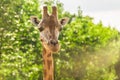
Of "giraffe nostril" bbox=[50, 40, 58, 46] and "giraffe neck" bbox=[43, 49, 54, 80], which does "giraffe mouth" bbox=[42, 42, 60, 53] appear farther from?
"giraffe neck" bbox=[43, 49, 54, 80]

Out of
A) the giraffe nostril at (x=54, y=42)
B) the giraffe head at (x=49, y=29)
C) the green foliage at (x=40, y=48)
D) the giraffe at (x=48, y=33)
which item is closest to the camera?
the giraffe nostril at (x=54, y=42)

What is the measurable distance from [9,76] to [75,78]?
10686 mm

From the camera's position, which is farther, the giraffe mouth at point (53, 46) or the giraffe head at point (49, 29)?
the giraffe head at point (49, 29)

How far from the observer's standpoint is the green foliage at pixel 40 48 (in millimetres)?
26672

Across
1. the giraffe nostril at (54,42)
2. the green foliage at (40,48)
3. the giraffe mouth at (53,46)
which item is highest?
the giraffe nostril at (54,42)

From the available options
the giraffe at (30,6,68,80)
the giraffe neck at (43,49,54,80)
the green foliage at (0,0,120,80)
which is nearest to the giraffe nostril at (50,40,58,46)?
the giraffe at (30,6,68,80)

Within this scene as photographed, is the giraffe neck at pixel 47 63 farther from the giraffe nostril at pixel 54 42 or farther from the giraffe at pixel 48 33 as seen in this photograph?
the giraffe nostril at pixel 54 42

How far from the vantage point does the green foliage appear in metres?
26.7

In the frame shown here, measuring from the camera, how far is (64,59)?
1286 inches

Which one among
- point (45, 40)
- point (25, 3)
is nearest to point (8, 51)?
point (25, 3)

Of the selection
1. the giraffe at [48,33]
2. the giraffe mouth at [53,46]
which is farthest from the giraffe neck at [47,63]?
the giraffe mouth at [53,46]

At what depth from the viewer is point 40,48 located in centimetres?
3009

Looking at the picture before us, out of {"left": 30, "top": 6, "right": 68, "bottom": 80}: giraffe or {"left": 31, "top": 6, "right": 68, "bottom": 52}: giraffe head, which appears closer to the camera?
{"left": 30, "top": 6, "right": 68, "bottom": 80}: giraffe

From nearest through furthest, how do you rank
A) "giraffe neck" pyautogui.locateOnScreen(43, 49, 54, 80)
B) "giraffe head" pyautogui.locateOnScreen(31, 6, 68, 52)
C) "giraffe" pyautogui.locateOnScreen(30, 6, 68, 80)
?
"giraffe" pyautogui.locateOnScreen(30, 6, 68, 80) → "giraffe head" pyautogui.locateOnScreen(31, 6, 68, 52) → "giraffe neck" pyautogui.locateOnScreen(43, 49, 54, 80)
